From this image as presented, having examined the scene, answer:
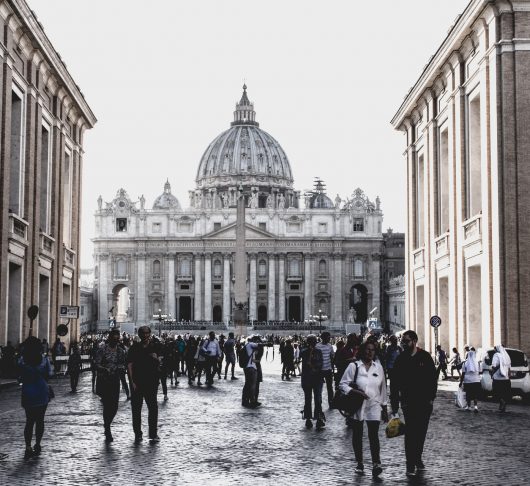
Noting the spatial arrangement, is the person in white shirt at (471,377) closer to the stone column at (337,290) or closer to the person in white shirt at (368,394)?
the person in white shirt at (368,394)

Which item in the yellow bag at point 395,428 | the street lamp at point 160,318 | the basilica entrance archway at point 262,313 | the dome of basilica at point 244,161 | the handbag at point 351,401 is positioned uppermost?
the dome of basilica at point 244,161

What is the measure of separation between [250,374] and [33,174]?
606 inches

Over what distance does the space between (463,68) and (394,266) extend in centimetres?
10891

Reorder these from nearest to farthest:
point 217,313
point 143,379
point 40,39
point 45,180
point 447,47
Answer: point 143,379, point 40,39, point 447,47, point 45,180, point 217,313

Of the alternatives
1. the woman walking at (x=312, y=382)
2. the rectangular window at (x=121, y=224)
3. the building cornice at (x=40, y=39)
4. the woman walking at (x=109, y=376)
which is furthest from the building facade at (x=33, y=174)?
the rectangular window at (x=121, y=224)

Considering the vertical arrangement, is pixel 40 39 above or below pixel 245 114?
below

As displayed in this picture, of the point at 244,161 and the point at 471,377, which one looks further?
the point at 244,161

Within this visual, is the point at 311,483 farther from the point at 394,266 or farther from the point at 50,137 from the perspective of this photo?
the point at 394,266

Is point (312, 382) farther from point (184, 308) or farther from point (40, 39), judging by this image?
point (184, 308)

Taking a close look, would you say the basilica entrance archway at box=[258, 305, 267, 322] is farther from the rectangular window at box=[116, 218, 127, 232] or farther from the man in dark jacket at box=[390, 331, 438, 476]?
the man in dark jacket at box=[390, 331, 438, 476]

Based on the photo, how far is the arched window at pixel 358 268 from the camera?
430ft

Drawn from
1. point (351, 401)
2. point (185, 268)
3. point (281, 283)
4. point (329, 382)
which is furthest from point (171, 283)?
point (351, 401)

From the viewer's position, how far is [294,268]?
13100 centimetres

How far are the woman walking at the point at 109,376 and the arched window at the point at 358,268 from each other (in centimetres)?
11563
